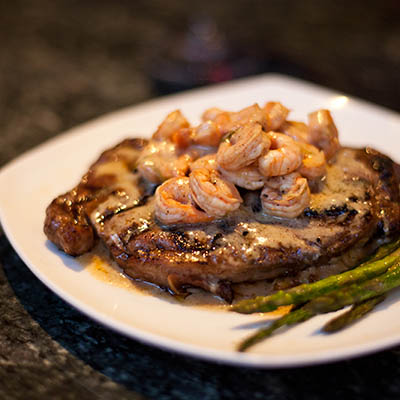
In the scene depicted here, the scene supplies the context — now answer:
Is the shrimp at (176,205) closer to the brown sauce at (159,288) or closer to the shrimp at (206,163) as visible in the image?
the shrimp at (206,163)

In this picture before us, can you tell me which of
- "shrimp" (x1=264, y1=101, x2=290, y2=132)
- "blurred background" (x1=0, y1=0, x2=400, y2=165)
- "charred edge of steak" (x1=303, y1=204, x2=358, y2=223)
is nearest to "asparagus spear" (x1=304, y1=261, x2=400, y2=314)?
"charred edge of steak" (x1=303, y1=204, x2=358, y2=223)

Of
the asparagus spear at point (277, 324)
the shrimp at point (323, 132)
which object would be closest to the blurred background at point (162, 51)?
the shrimp at point (323, 132)

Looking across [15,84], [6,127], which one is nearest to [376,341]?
[6,127]

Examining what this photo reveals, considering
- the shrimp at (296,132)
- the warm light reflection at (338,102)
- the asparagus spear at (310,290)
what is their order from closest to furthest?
the asparagus spear at (310,290), the shrimp at (296,132), the warm light reflection at (338,102)

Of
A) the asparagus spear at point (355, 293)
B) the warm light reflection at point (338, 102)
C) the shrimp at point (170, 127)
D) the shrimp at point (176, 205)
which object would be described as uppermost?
the warm light reflection at point (338, 102)

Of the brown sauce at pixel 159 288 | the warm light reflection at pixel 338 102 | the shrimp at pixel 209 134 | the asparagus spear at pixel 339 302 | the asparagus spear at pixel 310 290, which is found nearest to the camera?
the asparagus spear at pixel 339 302

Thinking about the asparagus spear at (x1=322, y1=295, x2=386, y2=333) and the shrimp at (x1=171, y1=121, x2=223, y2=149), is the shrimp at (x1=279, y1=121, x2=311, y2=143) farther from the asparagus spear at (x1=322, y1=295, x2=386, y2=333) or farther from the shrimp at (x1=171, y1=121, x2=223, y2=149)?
the asparagus spear at (x1=322, y1=295, x2=386, y2=333)

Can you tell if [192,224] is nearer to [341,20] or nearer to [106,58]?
[106,58]
